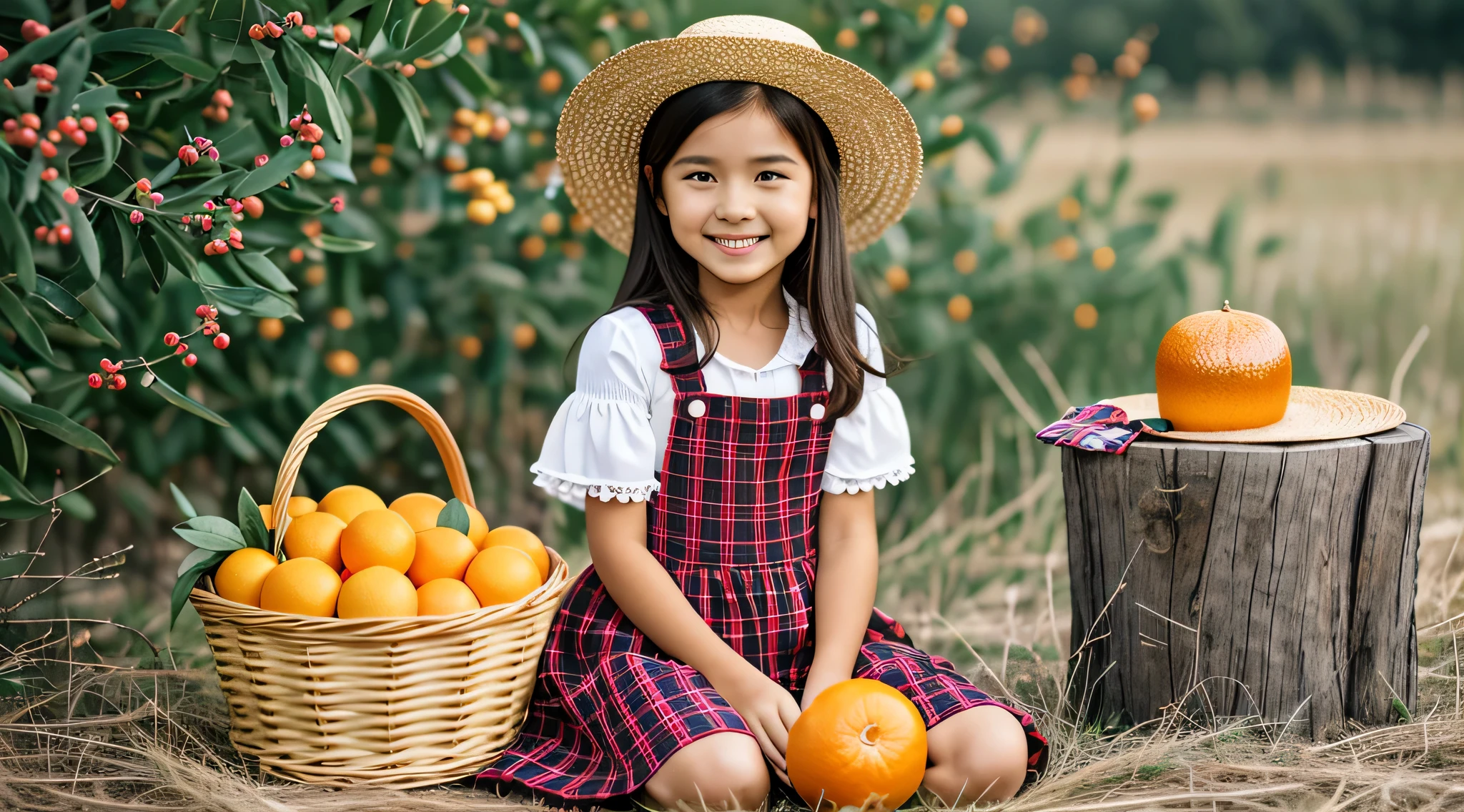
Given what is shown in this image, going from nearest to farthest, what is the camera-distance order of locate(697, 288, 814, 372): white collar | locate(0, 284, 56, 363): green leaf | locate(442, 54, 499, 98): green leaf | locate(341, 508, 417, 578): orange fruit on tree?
locate(0, 284, 56, 363): green leaf → locate(341, 508, 417, 578): orange fruit on tree → locate(697, 288, 814, 372): white collar → locate(442, 54, 499, 98): green leaf

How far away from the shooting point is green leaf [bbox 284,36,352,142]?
207cm

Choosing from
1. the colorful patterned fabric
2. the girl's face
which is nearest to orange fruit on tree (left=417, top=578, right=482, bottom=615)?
the girl's face

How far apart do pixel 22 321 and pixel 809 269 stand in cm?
134

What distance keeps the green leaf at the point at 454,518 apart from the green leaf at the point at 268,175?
69cm

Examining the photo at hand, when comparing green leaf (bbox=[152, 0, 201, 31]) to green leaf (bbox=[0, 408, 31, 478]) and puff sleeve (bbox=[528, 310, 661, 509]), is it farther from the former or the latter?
puff sleeve (bbox=[528, 310, 661, 509])

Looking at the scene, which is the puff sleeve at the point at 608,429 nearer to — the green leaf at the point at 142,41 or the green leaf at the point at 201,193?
the green leaf at the point at 201,193

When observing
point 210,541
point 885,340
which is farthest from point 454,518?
point 885,340

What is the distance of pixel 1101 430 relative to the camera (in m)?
2.41

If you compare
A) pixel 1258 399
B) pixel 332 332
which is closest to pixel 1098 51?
pixel 1258 399

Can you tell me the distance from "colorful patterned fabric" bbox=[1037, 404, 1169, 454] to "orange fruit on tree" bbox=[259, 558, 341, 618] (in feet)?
4.36

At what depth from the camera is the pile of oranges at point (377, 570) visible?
6.97ft

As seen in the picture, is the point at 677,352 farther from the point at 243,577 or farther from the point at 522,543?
the point at 243,577

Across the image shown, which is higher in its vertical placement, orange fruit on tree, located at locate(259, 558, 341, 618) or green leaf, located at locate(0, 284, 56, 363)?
green leaf, located at locate(0, 284, 56, 363)

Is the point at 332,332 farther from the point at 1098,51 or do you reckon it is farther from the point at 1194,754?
the point at 1098,51
